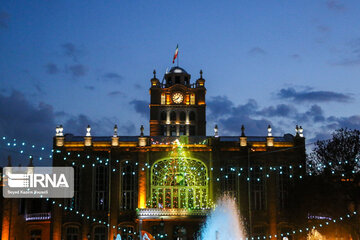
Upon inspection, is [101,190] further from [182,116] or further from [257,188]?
[257,188]

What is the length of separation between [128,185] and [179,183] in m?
4.67

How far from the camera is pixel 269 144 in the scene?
155 feet

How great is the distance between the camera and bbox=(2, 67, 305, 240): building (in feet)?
150

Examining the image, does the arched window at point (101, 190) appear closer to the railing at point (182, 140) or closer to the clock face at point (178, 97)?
the railing at point (182, 140)

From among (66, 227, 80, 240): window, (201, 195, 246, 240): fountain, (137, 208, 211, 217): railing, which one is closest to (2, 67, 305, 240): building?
(66, 227, 80, 240): window

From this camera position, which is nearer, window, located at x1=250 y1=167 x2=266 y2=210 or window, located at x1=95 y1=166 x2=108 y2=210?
window, located at x1=95 y1=166 x2=108 y2=210

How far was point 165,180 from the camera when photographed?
46.4m

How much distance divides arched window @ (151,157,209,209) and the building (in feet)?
0.30

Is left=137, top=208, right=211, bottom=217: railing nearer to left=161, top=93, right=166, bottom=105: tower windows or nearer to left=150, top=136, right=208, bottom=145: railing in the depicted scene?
left=150, top=136, right=208, bottom=145: railing

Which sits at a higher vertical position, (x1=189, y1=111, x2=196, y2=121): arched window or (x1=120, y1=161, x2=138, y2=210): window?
(x1=189, y1=111, x2=196, y2=121): arched window

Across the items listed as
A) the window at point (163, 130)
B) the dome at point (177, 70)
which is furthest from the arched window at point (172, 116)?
the dome at point (177, 70)

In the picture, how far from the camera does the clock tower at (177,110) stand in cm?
5434

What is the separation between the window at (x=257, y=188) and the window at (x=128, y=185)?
10757mm

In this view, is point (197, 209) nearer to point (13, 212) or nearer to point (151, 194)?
point (151, 194)
